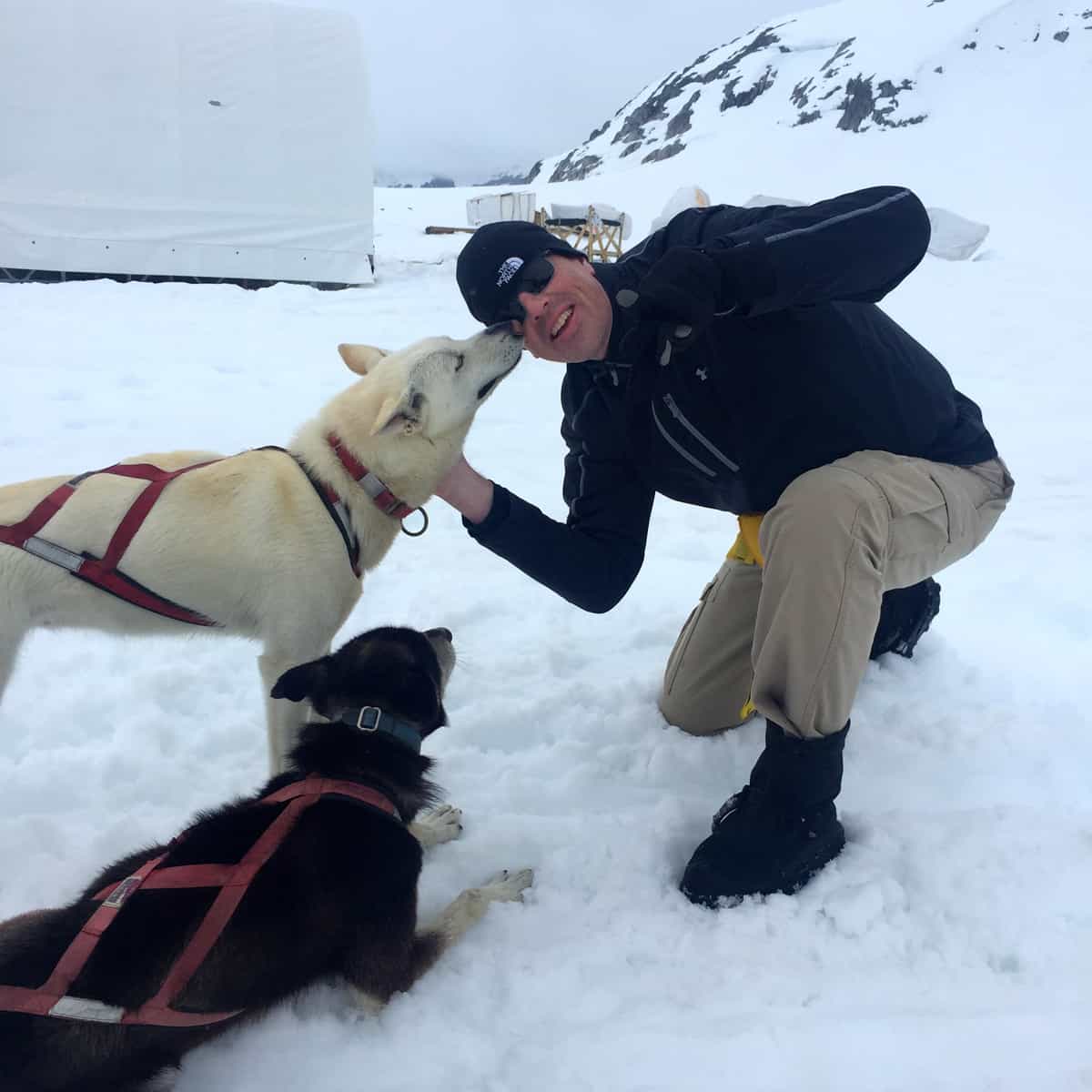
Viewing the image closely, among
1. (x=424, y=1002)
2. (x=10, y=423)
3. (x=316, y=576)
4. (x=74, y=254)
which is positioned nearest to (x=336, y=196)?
(x=74, y=254)

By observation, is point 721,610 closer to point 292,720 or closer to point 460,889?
point 460,889

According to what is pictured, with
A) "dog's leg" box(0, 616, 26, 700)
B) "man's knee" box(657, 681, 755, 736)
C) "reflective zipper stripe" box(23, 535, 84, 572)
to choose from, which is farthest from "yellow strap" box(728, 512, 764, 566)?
"dog's leg" box(0, 616, 26, 700)

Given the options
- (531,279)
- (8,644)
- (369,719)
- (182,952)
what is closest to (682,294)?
(531,279)

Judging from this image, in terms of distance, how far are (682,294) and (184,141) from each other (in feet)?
39.8

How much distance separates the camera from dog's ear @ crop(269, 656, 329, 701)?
72.3 inches

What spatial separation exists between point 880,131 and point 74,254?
2966cm

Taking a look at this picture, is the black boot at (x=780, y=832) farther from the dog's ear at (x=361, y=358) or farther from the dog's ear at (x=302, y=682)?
the dog's ear at (x=361, y=358)

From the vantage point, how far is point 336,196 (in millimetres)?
11875

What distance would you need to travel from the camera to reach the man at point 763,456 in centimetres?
188

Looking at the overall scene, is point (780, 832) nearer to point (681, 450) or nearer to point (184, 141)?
point (681, 450)

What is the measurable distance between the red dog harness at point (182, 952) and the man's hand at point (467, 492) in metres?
0.98

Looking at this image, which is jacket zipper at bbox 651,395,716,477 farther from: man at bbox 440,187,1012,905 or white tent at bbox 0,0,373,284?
white tent at bbox 0,0,373,284

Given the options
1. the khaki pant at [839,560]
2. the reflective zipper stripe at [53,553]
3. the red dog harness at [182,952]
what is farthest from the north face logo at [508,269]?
the red dog harness at [182,952]

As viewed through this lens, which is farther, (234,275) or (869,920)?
(234,275)
